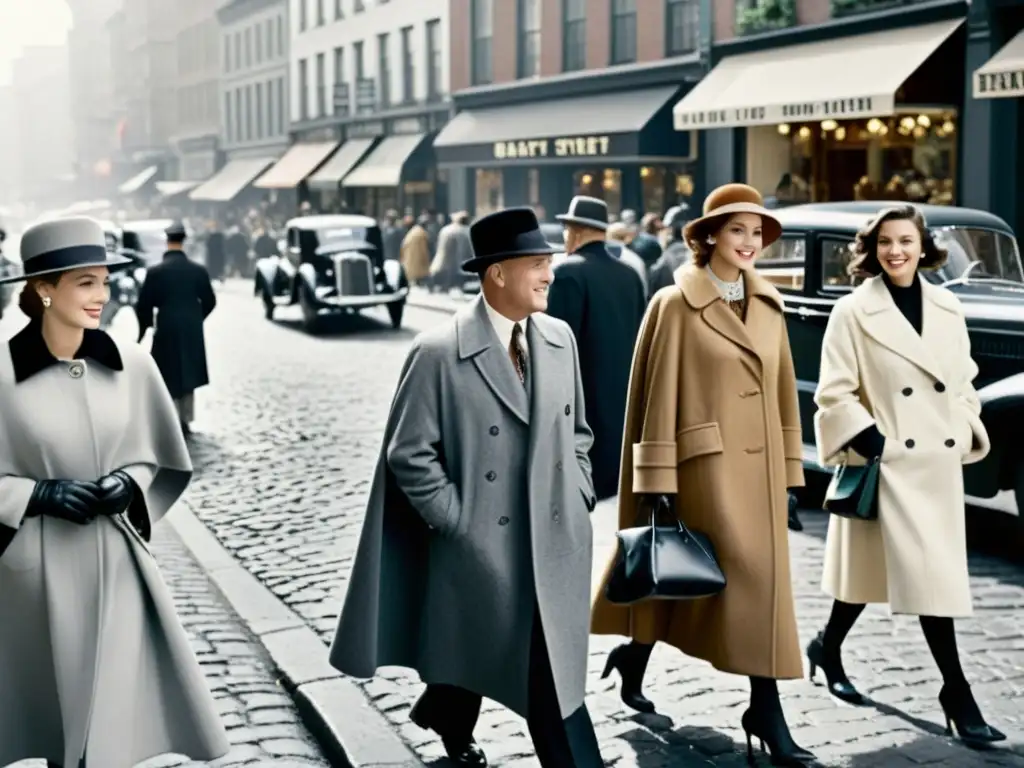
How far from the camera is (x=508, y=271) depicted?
4453mm

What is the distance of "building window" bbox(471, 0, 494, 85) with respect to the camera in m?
36.3

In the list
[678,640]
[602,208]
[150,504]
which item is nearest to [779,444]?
[678,640]

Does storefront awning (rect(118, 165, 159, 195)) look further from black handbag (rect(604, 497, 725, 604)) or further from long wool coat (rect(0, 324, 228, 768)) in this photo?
long wool coat (rect(0, 324, 228, 768))

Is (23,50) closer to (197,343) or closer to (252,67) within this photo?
(252,67)

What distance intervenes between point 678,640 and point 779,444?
2.42 ft

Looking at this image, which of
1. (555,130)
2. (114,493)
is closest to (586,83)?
(555,130)

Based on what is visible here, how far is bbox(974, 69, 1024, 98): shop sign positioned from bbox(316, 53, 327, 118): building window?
110ft

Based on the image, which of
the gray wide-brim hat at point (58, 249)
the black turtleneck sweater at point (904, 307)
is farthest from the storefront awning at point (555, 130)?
the gray wide-brim hat at point (58, 249)

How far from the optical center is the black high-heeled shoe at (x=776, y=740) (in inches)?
188

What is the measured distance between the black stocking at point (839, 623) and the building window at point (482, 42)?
104 ft

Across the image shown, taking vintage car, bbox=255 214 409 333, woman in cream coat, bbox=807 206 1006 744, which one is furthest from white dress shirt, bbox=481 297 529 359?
vintage car, bbox=255 214 409 333

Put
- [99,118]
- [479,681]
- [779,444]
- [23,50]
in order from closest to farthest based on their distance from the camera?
[479,681] → [779,444] → [99,118] → [23,50]

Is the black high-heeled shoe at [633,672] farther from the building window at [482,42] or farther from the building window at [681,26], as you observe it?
the building window at [482,42]

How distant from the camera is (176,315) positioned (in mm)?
12609
